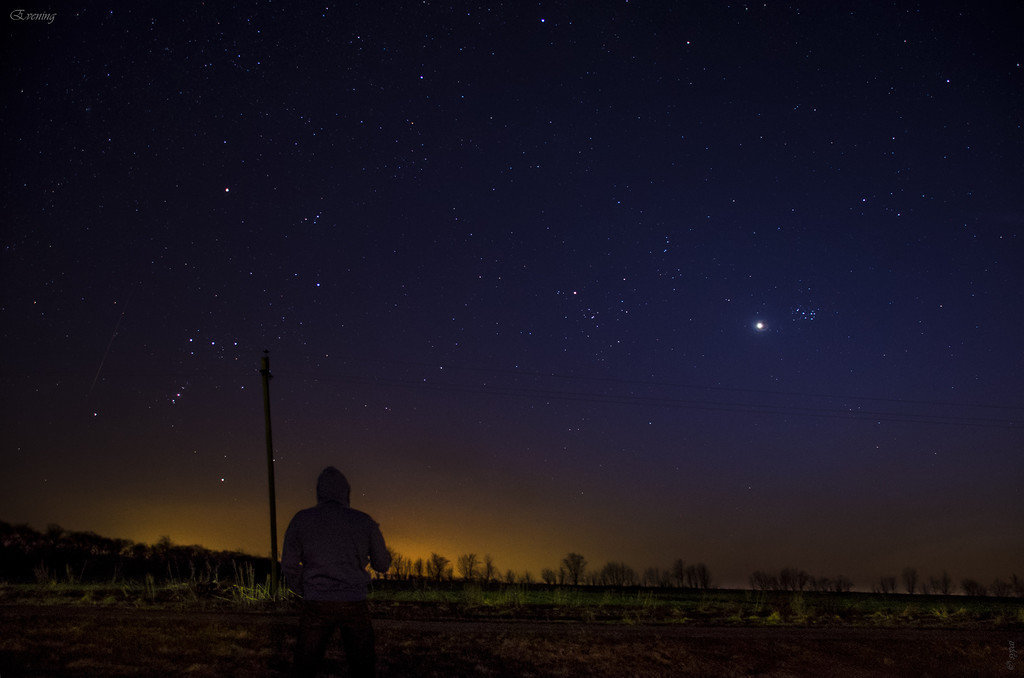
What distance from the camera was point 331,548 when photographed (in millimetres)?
5336

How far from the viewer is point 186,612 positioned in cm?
1391

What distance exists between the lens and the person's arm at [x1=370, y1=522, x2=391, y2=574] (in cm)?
554

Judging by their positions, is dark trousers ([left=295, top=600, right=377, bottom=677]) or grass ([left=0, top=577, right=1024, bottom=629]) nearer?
dark trousers ([left=295, top=600, right=377, bottom=677])

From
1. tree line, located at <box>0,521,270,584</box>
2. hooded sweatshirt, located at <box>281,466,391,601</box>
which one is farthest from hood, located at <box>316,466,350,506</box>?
tree line, located at <box>0,521,270,584</box>

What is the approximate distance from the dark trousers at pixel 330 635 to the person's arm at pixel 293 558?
0.18m

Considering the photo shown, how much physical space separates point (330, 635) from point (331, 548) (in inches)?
26.2

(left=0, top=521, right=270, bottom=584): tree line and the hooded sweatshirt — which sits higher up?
the hooded sweatshirt

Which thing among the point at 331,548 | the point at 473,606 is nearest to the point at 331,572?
the point at 331,548

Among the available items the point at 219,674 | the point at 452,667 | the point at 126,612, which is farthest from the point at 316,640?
the point at 126,612

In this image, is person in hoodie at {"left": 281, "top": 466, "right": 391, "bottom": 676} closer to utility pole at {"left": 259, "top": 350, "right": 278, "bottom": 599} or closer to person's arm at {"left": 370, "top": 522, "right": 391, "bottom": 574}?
person's arm at {"left": 370, "top": 522, "right": 391, "bottom": 574}

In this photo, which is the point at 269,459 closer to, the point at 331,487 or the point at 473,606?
the point at 473,606

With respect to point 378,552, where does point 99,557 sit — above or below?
below

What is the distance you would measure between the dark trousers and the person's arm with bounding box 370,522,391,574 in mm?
300

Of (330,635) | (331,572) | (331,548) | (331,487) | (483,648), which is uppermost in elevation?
(331,487)
